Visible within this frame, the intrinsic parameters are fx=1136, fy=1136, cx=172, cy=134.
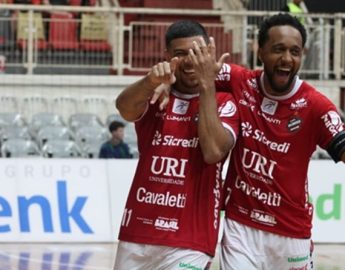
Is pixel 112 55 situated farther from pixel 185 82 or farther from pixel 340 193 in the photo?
pixel 185 82

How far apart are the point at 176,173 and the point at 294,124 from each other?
0.75m

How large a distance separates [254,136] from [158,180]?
62cm

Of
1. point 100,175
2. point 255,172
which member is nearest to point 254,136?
point 255,172

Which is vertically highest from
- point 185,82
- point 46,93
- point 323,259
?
→ point 185,82

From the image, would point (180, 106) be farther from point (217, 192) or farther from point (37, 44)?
point (37, 44)

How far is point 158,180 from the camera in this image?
19.6 feet

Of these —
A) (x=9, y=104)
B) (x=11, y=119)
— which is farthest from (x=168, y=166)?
(x=9, y=104)

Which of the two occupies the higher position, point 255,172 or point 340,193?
point 255,172

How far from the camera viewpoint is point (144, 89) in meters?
5.75

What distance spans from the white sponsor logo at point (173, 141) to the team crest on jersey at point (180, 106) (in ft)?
0.47

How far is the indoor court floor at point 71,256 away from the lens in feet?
40.9

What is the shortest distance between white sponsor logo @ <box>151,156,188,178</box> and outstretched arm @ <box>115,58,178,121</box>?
0.26 metres

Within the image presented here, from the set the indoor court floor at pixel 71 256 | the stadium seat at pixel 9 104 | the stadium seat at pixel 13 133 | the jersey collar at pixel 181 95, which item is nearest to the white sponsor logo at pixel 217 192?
the jersey collar at pixel 181 95

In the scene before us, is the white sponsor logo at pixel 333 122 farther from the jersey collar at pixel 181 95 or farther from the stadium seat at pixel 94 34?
the stadium seat at pixel 94 34
